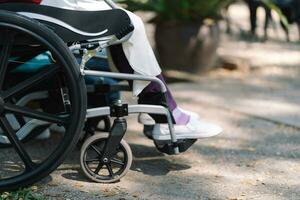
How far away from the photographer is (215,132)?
3.34 m

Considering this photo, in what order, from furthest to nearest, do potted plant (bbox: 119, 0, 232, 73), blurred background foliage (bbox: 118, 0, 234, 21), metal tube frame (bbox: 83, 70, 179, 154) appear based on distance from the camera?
potted plant (bbox: 119, 0, 232, 73) < blurred background foliage (bbox: 118, 0, 234, 21) < metal tube frame (bbox: 83, 70, 179, 154)

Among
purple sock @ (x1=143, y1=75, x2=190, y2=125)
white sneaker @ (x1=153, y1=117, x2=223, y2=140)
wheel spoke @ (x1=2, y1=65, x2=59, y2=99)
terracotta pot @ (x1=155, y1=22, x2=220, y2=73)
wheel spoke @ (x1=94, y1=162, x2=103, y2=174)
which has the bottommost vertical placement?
terracotta pot @ (x1=155, y1=22, x2=220, y2=73)

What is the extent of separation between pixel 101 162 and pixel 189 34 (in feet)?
10.00

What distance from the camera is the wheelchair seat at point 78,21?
2953 millimetres

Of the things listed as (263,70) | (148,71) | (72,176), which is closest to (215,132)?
(148,71)

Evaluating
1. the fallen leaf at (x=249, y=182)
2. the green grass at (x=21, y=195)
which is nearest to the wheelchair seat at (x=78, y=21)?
the green grass at (x=21, y=195)

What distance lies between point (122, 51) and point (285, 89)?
2.64m

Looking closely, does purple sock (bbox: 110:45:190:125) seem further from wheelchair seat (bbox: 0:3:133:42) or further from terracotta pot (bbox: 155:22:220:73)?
terracotta pot (bbox: 155:22:220:73)

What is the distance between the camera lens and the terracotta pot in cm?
599

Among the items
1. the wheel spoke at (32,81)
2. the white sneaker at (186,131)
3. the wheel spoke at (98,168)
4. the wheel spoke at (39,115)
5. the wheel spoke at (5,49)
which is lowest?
the wheel spoke at (98,168)

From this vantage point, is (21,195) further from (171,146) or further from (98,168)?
(171,146)

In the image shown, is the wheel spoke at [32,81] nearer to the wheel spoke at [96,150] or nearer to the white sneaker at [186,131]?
the wheel spoke at [96,150]

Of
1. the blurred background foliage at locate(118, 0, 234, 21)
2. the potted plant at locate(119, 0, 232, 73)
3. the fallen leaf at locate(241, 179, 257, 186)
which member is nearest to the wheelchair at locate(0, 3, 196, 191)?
the fallen leaf at locate(241, 179, 257, 186)

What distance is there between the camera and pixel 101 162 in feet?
10.3
